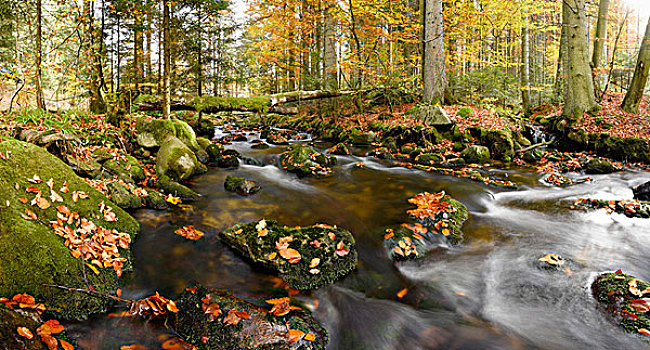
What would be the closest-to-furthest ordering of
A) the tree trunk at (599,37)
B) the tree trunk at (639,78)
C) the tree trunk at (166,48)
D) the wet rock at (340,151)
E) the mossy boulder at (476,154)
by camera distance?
1. the tree trunk at (166,48)
2. the mossy boulder at (476,154)
3. the tree trunk at (639,78)
4. the wet rock at (340,151)
5. the tree trunk at (599,37)

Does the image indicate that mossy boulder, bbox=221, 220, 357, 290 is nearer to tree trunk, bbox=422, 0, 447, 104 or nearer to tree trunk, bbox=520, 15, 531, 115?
tree trunk, bbox=422, 0, 447, 104

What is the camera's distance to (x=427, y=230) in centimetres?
476

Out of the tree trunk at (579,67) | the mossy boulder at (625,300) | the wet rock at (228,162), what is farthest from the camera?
the tree trunk at (579,67)

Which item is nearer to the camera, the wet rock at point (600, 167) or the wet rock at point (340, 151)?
the wet rock at point (600, 167)

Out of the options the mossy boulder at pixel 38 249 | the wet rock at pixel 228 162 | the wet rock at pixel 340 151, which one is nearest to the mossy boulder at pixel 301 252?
the mossy boulder at pixel 38 249

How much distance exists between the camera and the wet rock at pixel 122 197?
4904mm

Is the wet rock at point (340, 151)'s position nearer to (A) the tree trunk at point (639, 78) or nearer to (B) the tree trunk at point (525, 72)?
(A) the tree trunk at point (639, 78)

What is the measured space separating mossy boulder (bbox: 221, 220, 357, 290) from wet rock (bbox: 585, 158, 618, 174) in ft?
26.5

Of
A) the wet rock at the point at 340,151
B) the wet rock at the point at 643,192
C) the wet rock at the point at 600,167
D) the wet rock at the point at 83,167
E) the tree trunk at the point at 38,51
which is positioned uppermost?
the tree trunk at the point at 38,51

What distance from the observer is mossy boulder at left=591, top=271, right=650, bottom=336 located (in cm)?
283

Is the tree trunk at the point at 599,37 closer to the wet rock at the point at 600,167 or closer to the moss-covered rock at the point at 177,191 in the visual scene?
the wet rock at the point at 600,167

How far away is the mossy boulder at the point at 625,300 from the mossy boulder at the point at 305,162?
6.18m

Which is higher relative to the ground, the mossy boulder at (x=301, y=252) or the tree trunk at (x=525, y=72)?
the tree trunk at (x=525, y=72)

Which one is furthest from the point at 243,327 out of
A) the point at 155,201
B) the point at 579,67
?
the point at 579,67
